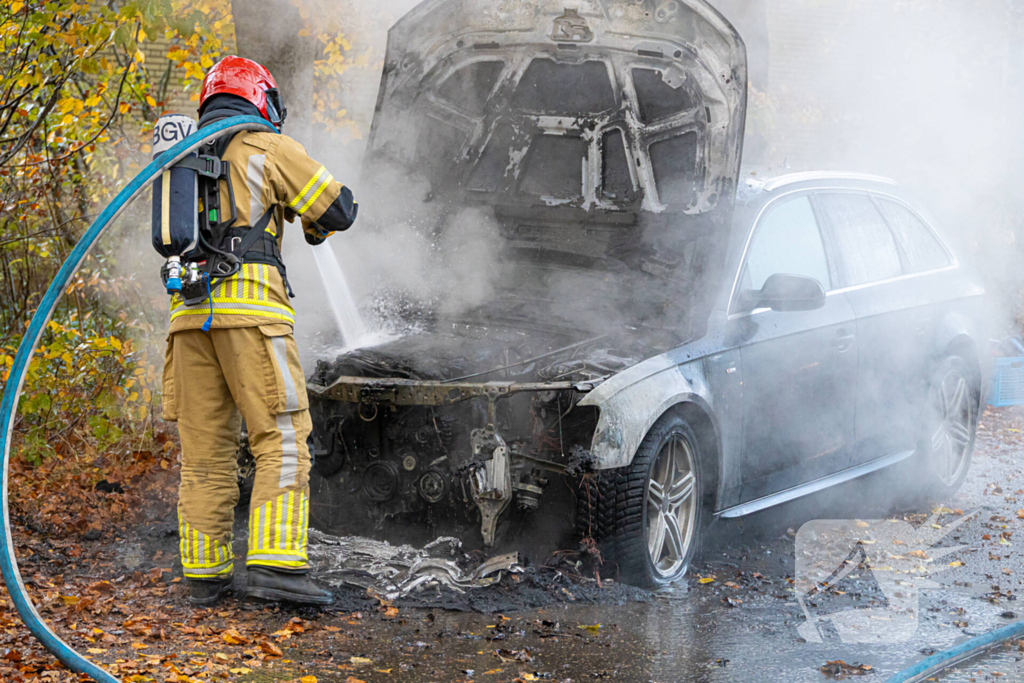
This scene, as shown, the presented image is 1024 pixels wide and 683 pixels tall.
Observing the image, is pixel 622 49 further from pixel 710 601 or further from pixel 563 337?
pixel 710 601

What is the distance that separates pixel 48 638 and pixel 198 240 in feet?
4.67

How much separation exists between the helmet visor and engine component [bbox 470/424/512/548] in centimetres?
147

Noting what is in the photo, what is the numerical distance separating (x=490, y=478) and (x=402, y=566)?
553mm

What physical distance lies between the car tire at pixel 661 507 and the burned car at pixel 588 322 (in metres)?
0.01

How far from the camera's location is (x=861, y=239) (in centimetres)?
565

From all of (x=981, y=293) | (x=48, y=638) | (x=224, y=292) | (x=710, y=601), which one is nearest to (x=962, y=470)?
(x=981, y=293)

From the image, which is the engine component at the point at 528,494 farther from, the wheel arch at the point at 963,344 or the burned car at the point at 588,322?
the wheel arch at the point at 963,344

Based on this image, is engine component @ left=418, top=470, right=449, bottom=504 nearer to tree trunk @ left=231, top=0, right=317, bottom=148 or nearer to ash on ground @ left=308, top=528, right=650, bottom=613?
ash on ground @ left=308, top=528, right=650, bottom=613

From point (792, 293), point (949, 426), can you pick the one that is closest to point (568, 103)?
point (792, 293)

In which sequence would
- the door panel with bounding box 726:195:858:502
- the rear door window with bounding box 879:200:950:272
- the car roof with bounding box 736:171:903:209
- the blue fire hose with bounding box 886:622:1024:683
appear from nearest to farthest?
the blue fire hose with bounding box 886:622:1024:683, the door panel with bounding box 726:195:858:502, the car roof with bounding box 736:171:903:209, the rear door window with bounding box 879:200:950:272

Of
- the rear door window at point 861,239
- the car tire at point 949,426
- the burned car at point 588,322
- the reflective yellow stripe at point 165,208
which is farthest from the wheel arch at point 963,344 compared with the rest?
the reflective yellow stripe at point 165,208

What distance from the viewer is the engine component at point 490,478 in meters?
4.05

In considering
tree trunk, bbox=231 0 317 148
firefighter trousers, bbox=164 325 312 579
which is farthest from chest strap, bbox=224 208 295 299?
tree trunk, bbox=231 0 317 148

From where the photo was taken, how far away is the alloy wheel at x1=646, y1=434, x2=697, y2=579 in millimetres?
4320
